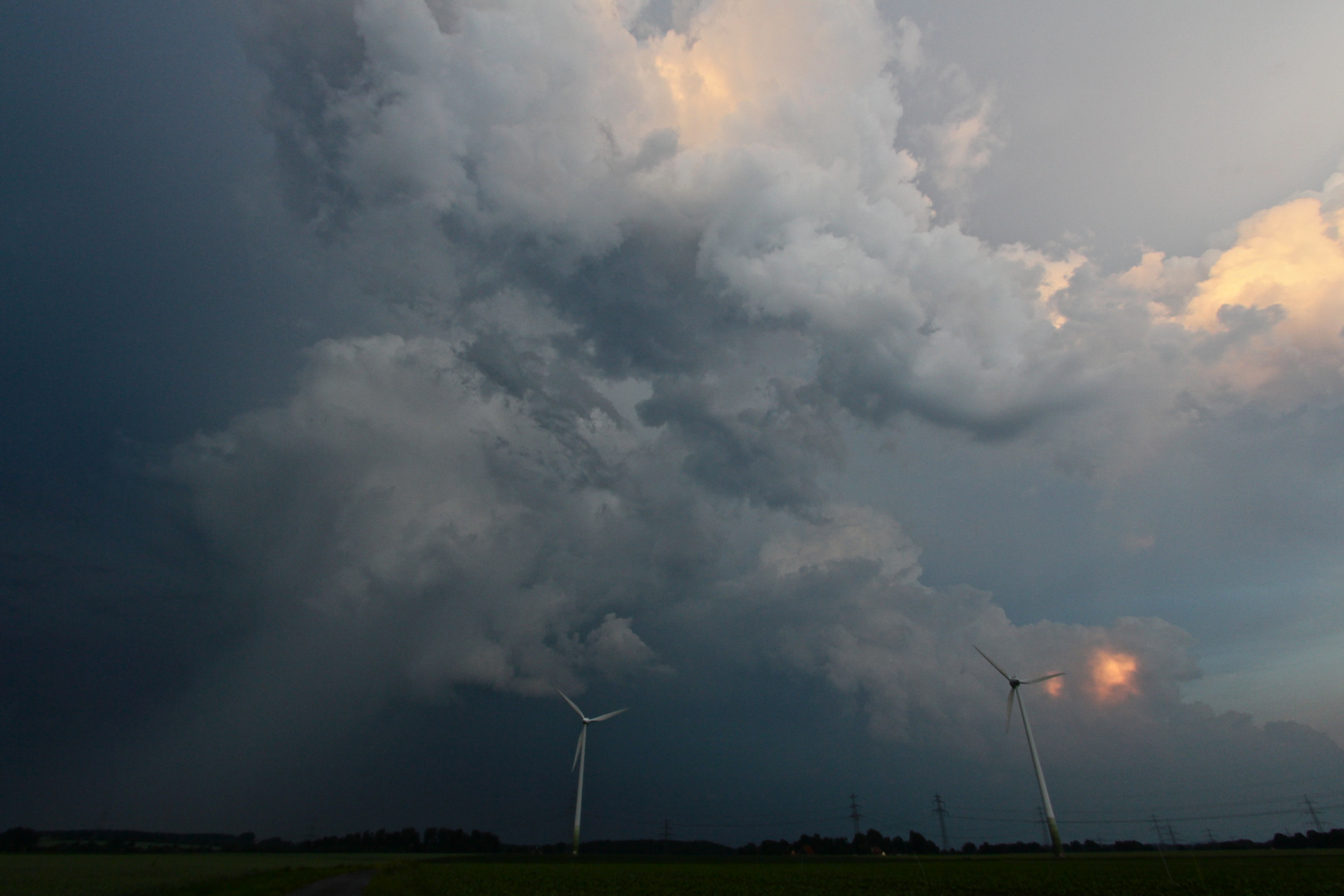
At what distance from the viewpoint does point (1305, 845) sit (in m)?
191

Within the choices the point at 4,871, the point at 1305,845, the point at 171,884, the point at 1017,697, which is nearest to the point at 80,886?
the point at 171,884

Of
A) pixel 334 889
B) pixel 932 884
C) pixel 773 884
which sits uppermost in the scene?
pixel 932 884

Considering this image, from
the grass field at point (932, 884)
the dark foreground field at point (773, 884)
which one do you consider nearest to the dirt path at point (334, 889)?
the dark foreground field at point (773, 884)

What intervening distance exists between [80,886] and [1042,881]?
371 feet

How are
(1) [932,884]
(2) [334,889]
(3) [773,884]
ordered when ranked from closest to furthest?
1. (2) [334,889]
2. (1) [932,884]
3. (3) [773,884]

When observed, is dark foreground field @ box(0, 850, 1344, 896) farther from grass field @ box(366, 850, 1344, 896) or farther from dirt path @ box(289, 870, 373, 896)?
dirt path @ box(289, 870, 373, 896)

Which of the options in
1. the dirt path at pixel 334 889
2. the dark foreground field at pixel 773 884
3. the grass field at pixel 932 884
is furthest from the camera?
the dirt path at pixel 334 889

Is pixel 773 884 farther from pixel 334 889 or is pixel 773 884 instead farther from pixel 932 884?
pixel 334 889

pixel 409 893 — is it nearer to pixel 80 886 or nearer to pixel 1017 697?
pixel 80 886

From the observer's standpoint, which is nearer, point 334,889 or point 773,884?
point 334,889

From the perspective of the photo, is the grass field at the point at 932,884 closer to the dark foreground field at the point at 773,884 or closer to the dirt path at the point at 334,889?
the dark foreground field at the point at 773,884

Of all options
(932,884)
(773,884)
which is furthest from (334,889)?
(932,884)

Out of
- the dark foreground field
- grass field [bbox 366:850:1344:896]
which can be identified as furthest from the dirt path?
grass field [bbox 366:850:1344:896]

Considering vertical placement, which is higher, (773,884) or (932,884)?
(932,884)
